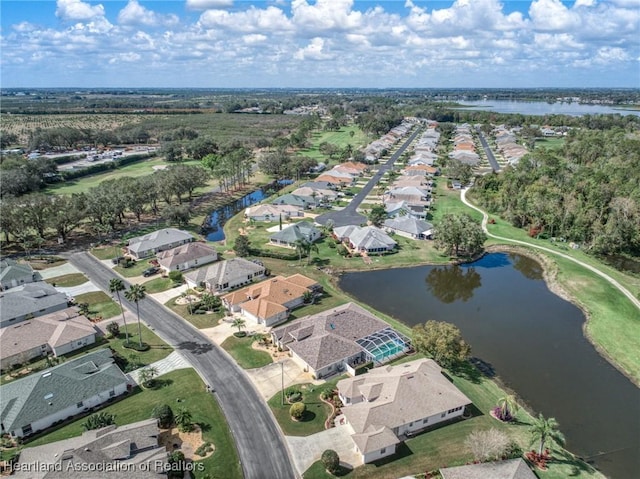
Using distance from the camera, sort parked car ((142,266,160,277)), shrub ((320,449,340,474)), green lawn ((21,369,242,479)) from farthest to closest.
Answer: parked car ((142,266,160,277)) < green lawn ((21,369,242,479)) < shrub ((320,449,340,474))

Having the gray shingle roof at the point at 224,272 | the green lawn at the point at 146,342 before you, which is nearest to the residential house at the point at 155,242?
the gray shingle roof at the point at 224,272

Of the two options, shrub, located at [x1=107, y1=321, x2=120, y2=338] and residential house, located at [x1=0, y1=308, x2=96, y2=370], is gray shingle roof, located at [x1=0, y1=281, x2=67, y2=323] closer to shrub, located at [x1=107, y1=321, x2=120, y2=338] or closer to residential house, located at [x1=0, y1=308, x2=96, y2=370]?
residential house, located at [x1=0, y1=308, x2=96, y2=370]

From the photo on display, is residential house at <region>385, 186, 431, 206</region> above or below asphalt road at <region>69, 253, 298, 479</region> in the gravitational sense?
above

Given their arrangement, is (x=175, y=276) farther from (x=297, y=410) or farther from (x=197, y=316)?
(x=297, y=410)

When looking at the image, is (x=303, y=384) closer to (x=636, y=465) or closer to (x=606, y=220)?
(x=636, y=465)

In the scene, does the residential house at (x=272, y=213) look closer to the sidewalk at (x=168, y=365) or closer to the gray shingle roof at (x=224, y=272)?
the gray shingle roof at (x=224, y=272)

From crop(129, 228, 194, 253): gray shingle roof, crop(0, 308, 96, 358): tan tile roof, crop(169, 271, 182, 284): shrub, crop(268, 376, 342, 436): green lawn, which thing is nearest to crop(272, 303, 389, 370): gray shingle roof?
crop(268, 376, 342, 436): green lawn

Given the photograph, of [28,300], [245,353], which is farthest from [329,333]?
[28,300]
